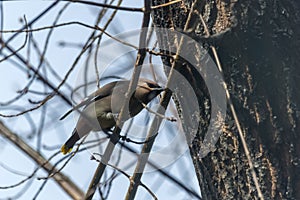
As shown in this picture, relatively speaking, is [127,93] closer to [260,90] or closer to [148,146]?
[148,146]

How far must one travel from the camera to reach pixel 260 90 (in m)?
1.92

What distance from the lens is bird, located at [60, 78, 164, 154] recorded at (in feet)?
8.70

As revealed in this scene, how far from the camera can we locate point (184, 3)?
213 cm

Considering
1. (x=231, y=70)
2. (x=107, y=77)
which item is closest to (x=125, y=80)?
(x=107, y=77)

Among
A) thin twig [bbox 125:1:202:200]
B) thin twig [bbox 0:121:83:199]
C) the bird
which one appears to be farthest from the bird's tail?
thin twig [bbox 125:1:202:200]

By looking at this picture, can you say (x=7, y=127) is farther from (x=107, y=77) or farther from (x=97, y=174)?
(x=97, y=174)

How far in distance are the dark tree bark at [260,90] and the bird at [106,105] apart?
676 mm

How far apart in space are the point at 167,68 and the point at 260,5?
0.47 m

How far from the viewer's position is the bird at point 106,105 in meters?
2.65

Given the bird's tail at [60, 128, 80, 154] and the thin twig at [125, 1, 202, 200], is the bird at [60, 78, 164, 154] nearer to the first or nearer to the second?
the bird's tail at [60, 128, 80, 154]

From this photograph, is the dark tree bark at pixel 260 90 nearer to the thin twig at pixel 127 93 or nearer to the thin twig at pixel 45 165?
the thin twig at pixel 127 93

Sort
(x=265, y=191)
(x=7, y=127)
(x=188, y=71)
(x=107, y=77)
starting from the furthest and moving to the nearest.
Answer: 1. (x=7, y=127)
2. (x=107, y=77)
3. (x=188, y=71)
4. (x=265, y=191)

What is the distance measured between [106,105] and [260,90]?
1.17 metres

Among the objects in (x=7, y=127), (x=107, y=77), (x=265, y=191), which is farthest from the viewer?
(x=7, y=127)
